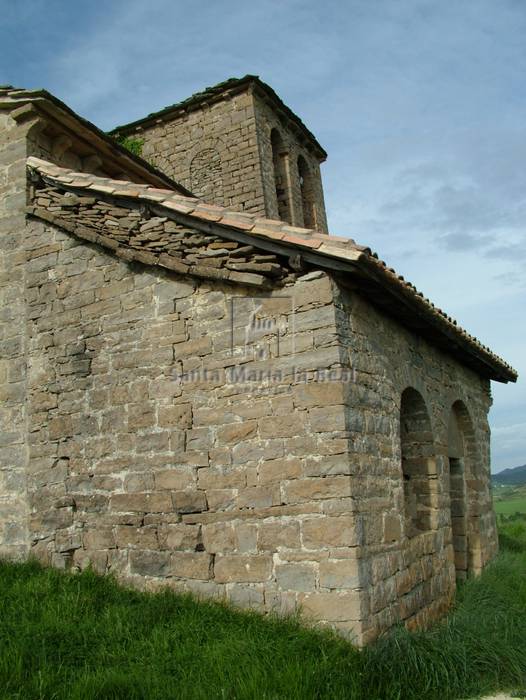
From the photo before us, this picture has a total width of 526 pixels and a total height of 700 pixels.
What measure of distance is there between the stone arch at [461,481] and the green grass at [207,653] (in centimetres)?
281

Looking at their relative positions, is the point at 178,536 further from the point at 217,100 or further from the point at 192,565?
the point at 217,100

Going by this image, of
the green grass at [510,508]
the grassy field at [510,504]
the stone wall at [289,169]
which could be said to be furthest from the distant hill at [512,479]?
the stone wall at [289,169]

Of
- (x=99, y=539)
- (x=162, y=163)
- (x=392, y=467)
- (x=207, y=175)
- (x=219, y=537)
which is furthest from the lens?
(x=162, y=163)

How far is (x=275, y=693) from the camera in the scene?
364 cm

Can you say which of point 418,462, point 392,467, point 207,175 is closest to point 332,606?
point 392,467

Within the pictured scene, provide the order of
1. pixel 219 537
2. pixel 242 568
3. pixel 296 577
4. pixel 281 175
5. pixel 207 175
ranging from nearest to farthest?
pixel 296 577
pixel 242 568
pixel 219 537
pixel 207 175
pixel 281 175

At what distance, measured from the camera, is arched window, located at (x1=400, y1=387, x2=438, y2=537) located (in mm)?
6762

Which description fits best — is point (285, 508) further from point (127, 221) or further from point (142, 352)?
point (127, 221)

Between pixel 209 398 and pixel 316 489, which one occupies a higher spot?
pixel 209 398

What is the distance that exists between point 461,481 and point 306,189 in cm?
916

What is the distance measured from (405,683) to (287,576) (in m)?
1.10

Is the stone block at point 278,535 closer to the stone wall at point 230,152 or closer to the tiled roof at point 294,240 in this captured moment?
the tiled roof at point 294,240

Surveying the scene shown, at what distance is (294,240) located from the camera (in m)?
Answer: 4.98

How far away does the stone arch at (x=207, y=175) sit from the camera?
43.7 ft
